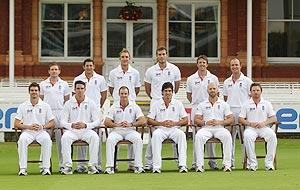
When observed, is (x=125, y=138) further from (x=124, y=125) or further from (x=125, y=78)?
(x=125, y=78)

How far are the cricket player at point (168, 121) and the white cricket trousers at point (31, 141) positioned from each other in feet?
5.71

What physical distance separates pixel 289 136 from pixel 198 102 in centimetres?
783

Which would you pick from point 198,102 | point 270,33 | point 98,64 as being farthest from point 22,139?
point 270,33

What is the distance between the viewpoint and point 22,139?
17562mm

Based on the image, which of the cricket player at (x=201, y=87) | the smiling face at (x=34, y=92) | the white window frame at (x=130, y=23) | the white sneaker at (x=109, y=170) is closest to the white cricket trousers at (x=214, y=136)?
the cricket player at (x=201, y=87)

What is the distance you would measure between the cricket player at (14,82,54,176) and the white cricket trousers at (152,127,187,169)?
173cm

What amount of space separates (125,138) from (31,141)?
1553mm

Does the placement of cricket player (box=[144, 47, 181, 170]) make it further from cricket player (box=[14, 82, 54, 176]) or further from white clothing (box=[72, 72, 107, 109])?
cricket player (box=[14, 82, 54, 176])

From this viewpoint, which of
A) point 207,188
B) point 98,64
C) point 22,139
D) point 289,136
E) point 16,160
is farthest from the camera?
point 98,64

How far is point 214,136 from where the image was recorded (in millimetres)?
17922

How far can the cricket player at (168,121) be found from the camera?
17719 mm

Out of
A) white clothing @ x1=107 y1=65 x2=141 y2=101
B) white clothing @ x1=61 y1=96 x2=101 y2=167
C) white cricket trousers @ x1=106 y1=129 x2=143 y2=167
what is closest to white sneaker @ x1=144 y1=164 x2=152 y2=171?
white cricket trousers @ x1=106 y1=129 x2=143 y2=167

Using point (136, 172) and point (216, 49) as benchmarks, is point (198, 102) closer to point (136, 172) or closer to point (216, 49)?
point (136, 172)

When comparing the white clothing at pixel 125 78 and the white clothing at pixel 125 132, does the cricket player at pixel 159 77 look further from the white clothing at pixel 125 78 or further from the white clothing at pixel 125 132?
the white clothing at pixel 125 132
